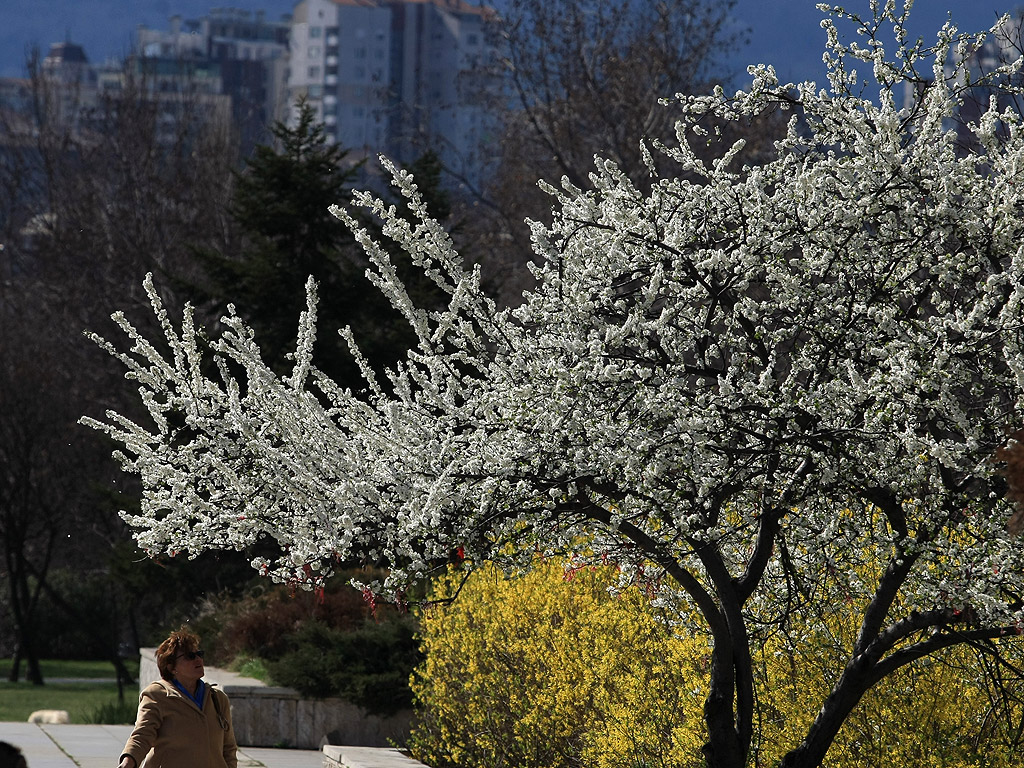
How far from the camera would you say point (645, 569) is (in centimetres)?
670

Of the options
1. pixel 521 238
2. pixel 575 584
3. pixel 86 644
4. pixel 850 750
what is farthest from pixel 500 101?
pixel 850 750

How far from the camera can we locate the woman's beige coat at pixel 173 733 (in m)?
6.25

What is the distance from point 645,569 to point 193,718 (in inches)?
81.5

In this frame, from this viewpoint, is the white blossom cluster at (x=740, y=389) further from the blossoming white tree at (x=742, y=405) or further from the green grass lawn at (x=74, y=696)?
the green grass lawn at (x=74, y=696)

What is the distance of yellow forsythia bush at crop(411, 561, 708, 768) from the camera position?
8.29m

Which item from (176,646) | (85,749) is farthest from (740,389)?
(85,749)

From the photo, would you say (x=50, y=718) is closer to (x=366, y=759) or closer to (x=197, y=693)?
(x=366, y=759)

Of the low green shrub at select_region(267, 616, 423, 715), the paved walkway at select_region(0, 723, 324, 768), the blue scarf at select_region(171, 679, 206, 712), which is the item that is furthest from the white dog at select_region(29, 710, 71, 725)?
the blue scarf at select_region(171, 679, 206, 712)

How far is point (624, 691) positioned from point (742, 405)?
3550 mm

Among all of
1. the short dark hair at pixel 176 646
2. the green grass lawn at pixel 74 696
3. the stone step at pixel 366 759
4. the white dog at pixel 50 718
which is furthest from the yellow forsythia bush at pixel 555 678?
the green grass lawn at pixel 74 696

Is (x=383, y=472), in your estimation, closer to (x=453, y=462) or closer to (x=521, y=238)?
(x=453, y=462)

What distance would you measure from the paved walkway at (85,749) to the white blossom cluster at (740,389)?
631 cm

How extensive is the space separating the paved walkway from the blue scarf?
17.7 ft

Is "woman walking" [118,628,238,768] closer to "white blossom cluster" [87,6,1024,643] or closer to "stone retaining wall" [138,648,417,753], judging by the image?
"white blossom cluster" [87,6,1024,643]
